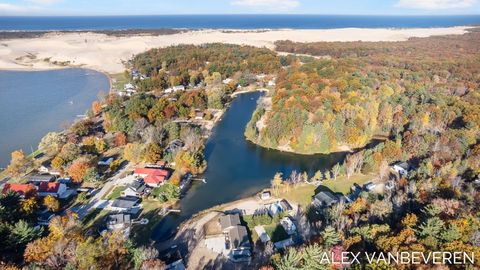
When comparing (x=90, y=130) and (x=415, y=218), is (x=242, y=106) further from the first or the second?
(x=415, y=218)

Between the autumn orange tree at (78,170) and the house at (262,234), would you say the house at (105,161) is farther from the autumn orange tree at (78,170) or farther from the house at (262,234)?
the house at (262,234)

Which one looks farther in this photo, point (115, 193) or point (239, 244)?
point (115, 193)

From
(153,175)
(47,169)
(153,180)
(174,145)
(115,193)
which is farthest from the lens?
(174,145)

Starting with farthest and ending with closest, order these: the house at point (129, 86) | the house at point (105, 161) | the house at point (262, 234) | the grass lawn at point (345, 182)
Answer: the house at point (129, 86) → the house at point (105, 161) → the grass lawn at point (345, 182) → the house at point (262, 234)

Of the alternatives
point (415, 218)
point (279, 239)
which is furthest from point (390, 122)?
point (279, 239)

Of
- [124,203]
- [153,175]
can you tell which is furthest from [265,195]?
[124,203]

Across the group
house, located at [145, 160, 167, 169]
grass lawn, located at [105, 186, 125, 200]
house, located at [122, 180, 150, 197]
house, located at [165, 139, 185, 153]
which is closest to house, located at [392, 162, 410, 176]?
house, located at [165, 139, 185, 153]

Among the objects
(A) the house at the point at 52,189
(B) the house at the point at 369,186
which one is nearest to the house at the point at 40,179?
(A) the house at the point at 52,189

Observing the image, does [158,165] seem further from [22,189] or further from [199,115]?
[199,115]
